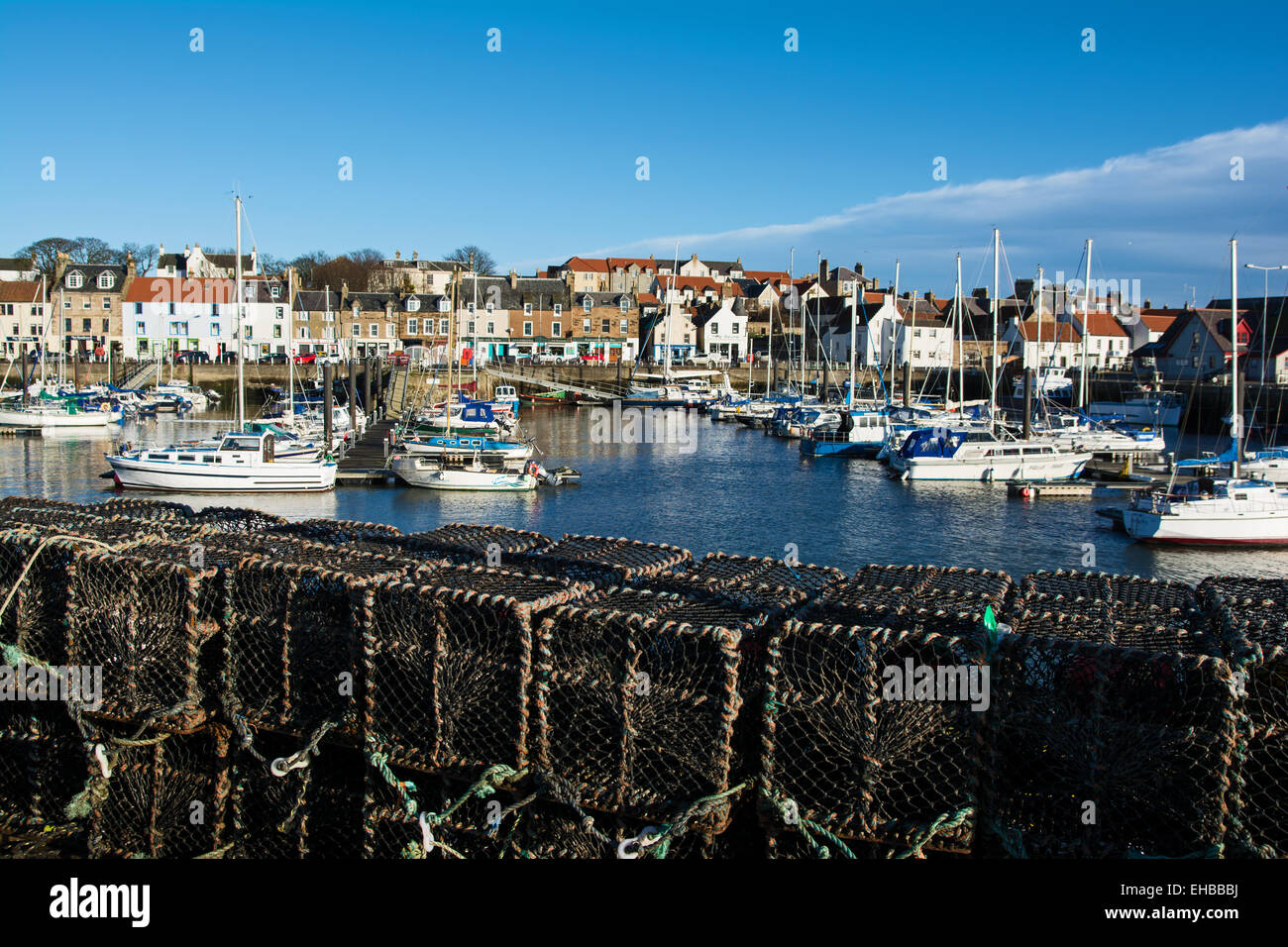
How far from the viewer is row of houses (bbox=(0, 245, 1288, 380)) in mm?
68188

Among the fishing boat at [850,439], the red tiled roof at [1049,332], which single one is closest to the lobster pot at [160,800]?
the fishing boat at [850,439]

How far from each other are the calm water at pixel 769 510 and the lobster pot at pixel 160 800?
15.6 meters

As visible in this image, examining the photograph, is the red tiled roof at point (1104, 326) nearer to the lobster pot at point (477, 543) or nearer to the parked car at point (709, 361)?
the parked car at point (709, 361)

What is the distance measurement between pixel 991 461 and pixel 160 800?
3014cm

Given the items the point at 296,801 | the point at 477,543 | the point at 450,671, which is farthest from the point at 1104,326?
the point at 296,801

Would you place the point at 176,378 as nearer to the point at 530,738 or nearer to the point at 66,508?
the point at 66,508

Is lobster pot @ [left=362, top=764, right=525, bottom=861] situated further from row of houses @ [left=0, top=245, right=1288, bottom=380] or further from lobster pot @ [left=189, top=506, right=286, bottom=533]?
row of houses @ [left=0, top=245, right=1288, bottom=380]

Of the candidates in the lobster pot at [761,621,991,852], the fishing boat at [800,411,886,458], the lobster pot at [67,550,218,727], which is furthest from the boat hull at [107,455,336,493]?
the lobster pot at [761,621,991,852]

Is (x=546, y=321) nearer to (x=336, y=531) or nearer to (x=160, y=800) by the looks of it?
(x=336, y=531)

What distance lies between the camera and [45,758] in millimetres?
5508

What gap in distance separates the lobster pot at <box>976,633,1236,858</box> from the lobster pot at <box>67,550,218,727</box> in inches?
158

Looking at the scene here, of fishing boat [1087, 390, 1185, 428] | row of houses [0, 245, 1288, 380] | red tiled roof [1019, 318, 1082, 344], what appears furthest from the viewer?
red tiled roof [1019, 318, 1082, 344]

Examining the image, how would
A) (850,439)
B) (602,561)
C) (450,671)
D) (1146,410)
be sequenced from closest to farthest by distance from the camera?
(450,671) < (602,561) < (850,439) < (1146,410)

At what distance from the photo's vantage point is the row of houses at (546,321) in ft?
224
